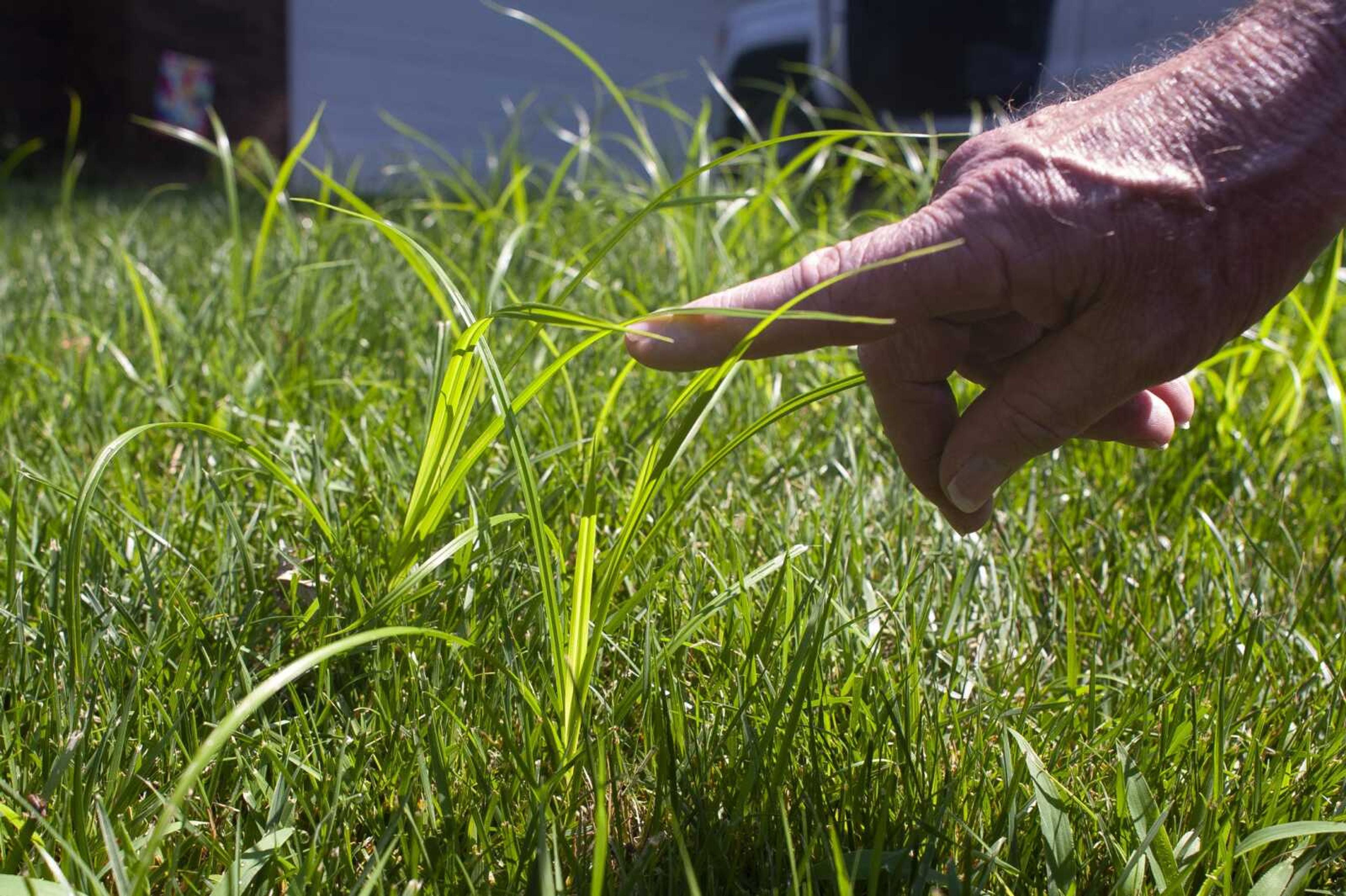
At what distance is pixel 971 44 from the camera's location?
501cm

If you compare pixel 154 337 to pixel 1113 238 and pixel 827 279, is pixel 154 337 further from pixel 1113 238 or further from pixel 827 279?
pixel 1113 238

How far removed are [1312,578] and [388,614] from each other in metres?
1.16

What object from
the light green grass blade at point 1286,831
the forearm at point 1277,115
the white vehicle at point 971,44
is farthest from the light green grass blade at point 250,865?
the white vehicle at point 971,44

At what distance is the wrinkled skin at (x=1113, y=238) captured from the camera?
0.83 metres

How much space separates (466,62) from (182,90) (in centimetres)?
329

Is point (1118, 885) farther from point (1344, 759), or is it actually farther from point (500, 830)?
point (500, 830)

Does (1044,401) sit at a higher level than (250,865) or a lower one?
higher

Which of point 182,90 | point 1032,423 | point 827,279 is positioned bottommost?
point 182,90

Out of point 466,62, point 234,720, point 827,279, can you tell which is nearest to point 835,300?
point 827,279

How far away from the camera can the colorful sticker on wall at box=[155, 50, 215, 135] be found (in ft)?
23.2

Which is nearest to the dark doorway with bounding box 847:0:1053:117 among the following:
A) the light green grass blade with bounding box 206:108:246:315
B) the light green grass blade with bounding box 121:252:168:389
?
the light green grass blade with bounding box 206:108:246:315

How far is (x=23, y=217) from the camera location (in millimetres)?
4059

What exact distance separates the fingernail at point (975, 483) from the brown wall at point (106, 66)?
698cm

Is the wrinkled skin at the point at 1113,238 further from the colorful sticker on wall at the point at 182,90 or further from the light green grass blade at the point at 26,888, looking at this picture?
→ the colorful sticker on wall at the point at 182,90
